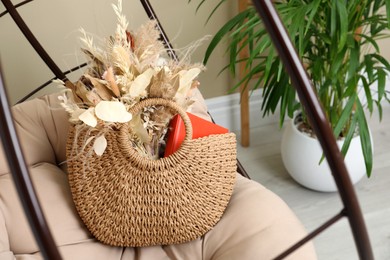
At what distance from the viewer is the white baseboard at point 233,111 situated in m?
1.96

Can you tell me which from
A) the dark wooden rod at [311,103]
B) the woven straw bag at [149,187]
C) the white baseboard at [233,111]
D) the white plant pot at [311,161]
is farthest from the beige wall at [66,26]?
the dark wooden rod at [311,103]

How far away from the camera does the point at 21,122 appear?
129 cm

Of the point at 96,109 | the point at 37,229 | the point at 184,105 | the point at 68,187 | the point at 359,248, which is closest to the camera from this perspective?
the point at 37,229

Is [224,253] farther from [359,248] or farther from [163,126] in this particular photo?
[359,248]

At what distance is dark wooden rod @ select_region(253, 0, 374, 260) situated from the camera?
62 cm

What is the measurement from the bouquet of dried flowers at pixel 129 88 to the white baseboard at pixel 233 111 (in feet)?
2.75

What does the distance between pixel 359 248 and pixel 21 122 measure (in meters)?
0.89

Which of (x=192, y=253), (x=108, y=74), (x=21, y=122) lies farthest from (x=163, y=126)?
(x=21, y=122)

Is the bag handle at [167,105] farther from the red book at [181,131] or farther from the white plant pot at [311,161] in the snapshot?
the white plant pot at [311,161]

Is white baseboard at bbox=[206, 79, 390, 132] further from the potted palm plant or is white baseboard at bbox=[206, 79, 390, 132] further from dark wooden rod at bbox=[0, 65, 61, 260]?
dark wooden rod at bbox=[0, 65, 61, 260]

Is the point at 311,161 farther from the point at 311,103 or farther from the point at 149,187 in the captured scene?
the point at 311,103

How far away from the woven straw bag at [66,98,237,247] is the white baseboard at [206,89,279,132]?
0.82 m

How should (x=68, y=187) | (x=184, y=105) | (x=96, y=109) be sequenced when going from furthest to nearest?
(x=68, y=187) < (x=184, y=105) < (x=96, y=109)

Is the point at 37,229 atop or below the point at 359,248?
atop
